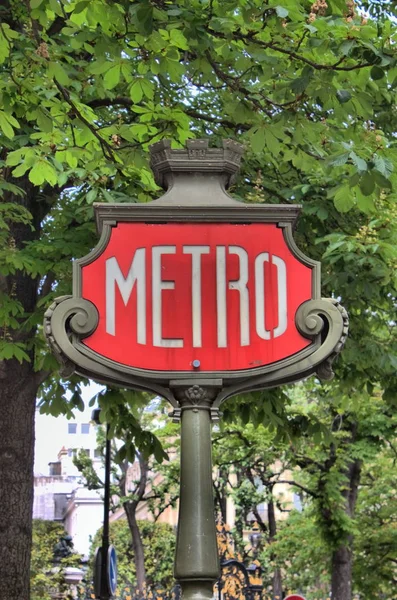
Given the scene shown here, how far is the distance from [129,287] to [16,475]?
361 inches

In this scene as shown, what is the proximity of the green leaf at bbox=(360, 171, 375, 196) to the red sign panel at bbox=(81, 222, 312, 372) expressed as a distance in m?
1.59

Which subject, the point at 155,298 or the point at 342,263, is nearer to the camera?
the point at 155,298

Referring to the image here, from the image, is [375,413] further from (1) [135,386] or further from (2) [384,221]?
(1) [135,386]

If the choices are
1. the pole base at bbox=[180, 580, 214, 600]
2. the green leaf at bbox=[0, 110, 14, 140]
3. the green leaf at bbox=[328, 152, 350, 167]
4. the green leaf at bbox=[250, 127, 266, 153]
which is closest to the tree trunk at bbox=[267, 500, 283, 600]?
the green leaf at bbox=[0, 110, 14, 140]

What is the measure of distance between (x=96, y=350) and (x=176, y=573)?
81cm

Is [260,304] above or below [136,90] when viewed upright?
below

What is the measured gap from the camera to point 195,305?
141 inches

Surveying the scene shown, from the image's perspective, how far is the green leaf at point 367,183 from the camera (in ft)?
16.9

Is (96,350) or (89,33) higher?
(89,33)

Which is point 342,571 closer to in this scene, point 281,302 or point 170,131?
point 170,131

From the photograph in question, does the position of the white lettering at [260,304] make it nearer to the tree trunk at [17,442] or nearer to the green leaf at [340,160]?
the green leaf at [340,160]

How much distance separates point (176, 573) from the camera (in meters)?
3.53

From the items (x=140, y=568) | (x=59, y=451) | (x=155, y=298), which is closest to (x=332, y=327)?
(x=155, y=298)

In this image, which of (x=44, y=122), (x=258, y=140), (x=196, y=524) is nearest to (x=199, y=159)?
(x=196, y=524)
